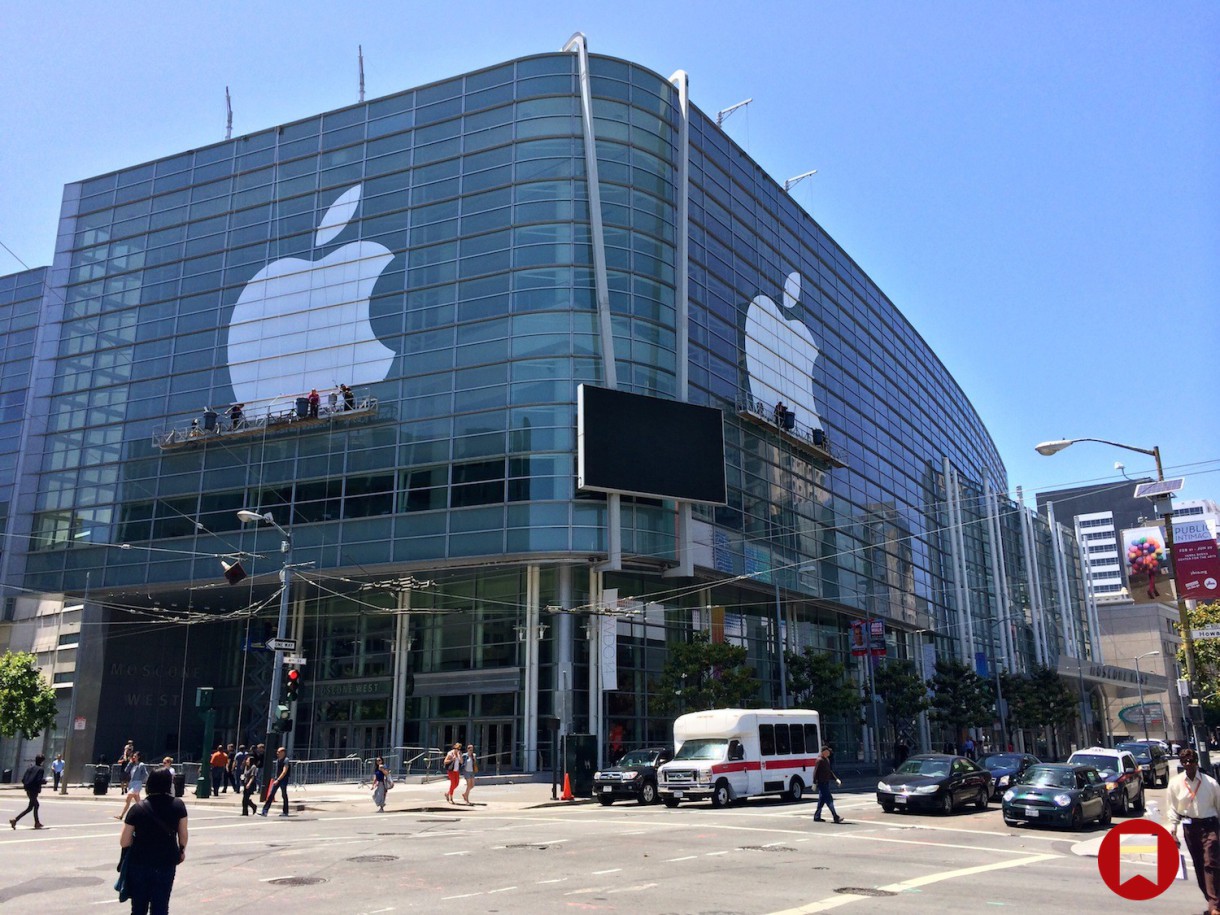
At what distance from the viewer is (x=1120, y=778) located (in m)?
25.0

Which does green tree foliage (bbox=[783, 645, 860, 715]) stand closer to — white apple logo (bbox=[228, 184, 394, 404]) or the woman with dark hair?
white apple logo (bbox=[228, 184, 394, 404])

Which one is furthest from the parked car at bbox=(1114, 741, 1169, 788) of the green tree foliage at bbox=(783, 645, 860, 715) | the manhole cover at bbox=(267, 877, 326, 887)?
the manhole cover at bbox=(267, 877, 326, 887)

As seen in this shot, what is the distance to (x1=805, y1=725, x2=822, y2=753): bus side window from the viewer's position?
1227 inches

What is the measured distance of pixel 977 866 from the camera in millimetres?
15133

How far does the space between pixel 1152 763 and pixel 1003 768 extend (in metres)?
10.7

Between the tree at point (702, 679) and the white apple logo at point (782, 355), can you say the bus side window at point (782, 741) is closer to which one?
the tree at point (702, 679)

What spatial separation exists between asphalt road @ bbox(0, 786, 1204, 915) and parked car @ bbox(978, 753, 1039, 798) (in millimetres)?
6121

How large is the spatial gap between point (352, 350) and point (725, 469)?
18.9 meters

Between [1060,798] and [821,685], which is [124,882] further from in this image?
[821,685]

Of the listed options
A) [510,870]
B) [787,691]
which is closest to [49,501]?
[787,691]

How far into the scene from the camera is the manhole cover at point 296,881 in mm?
12867

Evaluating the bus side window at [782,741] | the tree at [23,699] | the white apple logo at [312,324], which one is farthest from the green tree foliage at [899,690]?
the tree at [23,699]

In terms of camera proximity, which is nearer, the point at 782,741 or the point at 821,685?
the point at 782,741

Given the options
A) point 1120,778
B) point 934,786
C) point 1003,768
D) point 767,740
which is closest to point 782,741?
point 767,740
